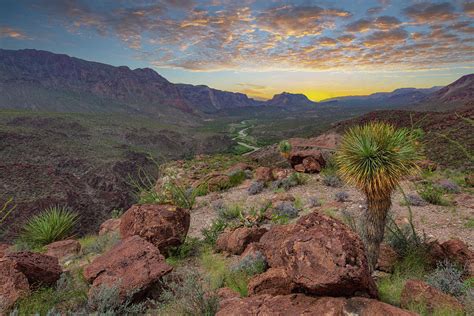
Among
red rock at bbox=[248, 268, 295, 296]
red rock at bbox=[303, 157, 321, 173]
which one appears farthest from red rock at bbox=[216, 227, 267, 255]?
red rock at bbox=[303, 157, 321, 173]

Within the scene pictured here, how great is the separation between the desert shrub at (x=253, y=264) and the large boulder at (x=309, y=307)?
1.74 metres

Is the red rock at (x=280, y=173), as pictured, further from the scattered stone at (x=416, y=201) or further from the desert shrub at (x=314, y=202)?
the scattered stone at (x=416, y=201)

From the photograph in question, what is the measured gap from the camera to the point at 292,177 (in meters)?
13.2

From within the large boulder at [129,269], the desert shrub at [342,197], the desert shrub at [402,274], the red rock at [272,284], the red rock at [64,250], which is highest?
the red rock at [272,284]

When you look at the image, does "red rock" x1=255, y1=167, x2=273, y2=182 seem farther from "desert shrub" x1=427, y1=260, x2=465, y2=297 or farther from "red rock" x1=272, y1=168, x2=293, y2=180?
"desert shrub" x1=427, y1=260, x2=465, y2=297

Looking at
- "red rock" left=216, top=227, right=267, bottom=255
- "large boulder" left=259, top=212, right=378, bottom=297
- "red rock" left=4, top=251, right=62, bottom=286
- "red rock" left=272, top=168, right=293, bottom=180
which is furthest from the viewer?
"red rock" left=272, top=168, right=293, bottom=180

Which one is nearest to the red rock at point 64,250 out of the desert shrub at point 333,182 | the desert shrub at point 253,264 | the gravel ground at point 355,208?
the gravel ground at point 355,208

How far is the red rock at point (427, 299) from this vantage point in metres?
3.74

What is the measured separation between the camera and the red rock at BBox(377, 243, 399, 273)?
5.61m

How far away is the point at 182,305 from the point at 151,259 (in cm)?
134

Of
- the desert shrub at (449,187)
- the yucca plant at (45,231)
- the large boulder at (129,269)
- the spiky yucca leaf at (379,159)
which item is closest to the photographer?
the large boulder at (129,269)

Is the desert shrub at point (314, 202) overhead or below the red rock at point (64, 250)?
overhead

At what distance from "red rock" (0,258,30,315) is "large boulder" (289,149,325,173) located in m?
12.1

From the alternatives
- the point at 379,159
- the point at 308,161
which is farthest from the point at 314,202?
the point at 308,161
